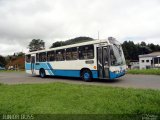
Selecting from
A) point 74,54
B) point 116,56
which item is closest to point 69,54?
point 74,54

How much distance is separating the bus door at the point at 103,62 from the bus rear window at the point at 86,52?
649 millimetres

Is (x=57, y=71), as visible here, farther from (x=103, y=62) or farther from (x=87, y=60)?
(x=103, y=62)

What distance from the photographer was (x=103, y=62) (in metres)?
13.5

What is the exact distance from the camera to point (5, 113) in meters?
6.15

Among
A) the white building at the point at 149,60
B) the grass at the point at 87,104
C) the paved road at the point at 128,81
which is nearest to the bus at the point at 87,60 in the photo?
the paved road at the point at 128,81

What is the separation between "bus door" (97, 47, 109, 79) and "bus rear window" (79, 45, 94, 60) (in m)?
0.65

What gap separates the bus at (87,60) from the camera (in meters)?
13.3

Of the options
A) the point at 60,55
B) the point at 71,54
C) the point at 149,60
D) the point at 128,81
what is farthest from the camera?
the point at 149,60

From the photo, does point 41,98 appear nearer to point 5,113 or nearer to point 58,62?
point 5,113

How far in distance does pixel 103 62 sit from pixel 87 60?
1514mm

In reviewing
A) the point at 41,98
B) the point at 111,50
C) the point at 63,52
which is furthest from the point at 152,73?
the point at 41,98

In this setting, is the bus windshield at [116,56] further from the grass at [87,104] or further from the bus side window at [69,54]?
the grass at [87,104]

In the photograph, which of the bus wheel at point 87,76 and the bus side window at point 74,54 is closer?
the bus wheel at point 87,76

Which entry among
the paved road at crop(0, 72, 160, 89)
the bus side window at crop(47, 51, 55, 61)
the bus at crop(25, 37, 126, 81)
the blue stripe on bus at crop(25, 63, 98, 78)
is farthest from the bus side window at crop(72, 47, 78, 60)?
the bus side window at crop(47, 51, 55, 61)
